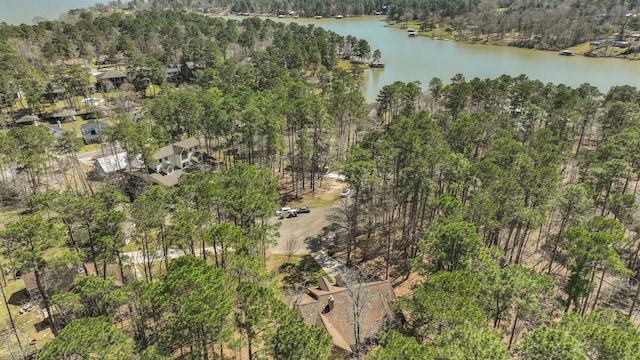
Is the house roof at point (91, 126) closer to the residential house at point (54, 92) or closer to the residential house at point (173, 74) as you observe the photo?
the residential house at point (54, 92)

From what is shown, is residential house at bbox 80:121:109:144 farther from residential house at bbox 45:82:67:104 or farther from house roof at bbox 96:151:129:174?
residential house at bbox 45:82:67:104

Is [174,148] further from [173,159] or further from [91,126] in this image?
[91,126]

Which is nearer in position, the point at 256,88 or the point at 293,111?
the point at 293,111

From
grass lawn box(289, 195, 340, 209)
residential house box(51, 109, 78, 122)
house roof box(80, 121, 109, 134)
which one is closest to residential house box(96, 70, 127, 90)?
residential house box(51, 109, 78, 122)

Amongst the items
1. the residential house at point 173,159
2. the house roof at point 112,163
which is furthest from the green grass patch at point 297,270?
the house roof at point 112,163

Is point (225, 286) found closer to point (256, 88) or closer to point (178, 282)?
point (178, 282)

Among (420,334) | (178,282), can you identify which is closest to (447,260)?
(420,334)
